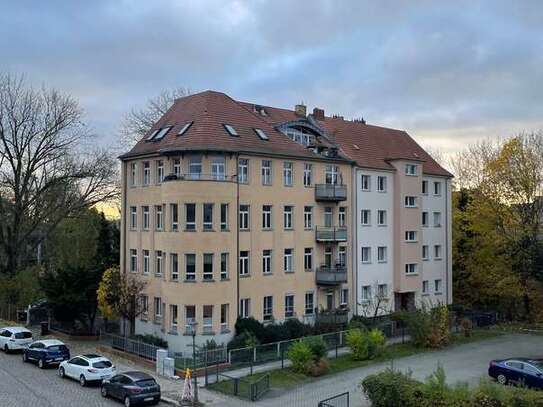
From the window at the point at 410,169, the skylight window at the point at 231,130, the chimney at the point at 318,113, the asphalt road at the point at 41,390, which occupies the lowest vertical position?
the asphalt road at the point at 41,390

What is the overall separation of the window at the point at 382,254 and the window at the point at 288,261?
7.92 meters

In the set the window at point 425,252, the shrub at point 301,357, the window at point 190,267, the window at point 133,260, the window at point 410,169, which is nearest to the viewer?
the shrub at point 301,357

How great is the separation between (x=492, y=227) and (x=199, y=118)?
950 inches

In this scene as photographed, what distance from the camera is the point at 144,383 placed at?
23703 mm

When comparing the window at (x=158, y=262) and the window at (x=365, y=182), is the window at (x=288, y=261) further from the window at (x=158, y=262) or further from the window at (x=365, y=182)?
the window at (x=365, y=182)

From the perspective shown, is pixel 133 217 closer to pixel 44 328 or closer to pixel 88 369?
pixel 44 328

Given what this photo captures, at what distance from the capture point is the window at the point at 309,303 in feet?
123

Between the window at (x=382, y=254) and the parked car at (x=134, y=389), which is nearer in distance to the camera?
the parked car at (x=134, y=389)

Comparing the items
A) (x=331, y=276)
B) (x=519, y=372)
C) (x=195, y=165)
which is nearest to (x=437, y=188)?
(x=331, y=276)

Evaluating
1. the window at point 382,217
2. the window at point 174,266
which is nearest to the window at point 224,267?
the window at point 174,266

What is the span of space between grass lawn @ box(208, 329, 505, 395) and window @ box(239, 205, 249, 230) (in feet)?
29.1

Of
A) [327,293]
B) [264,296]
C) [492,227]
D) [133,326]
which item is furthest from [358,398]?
[492,227]

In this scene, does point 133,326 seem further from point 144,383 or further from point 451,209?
point 451,209

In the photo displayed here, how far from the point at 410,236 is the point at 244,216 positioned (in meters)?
14.8
